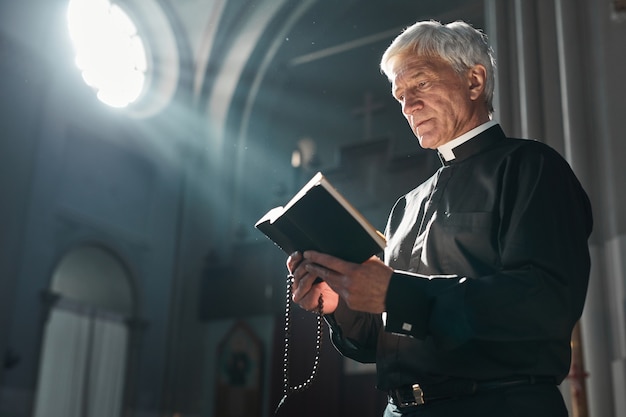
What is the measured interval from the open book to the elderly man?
35 mm

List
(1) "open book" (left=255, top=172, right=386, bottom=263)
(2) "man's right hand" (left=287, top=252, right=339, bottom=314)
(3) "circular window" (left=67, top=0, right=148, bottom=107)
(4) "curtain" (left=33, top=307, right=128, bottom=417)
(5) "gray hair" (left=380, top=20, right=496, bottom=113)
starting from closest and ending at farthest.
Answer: (1) "open book" (left=255, top=172, right=386, bottom=263), (2) "man's right hand" (left=287, top=252, right=339, bottom=314), (5) "gray hair" (left=380, top=20, right=496, bottom=113), (4) "curtain" (left=33, top=307, right=128, bottom=417), (3) "circular window" (left=67, top=0, right=148, bottom=107)

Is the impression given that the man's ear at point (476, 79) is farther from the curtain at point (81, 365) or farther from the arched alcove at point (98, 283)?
the arched alcove at point (98, 283)

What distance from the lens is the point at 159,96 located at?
36.5 feet

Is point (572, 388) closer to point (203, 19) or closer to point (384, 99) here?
point (384, 99)

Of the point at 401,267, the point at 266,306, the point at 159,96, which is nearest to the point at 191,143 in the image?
the point at 159,96

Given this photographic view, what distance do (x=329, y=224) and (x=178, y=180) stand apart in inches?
388

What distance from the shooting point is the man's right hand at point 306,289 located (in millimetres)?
1716

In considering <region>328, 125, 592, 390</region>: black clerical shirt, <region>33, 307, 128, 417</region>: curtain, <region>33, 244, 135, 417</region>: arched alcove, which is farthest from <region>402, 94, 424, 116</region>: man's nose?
<region>33, 307, 128, 417</region>: curtain

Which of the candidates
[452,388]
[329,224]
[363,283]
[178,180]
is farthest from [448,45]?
[178,180]

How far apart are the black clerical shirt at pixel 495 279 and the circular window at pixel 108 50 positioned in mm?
8928

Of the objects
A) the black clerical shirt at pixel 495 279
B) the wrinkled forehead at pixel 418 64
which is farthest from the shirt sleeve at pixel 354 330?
the wrinkled forehead at pixel 418 64

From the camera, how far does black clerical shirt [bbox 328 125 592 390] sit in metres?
1.47

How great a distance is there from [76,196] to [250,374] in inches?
131

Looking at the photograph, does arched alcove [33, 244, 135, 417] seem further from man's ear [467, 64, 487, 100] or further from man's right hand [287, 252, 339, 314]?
man's ear [467, 64, 487, 100]
